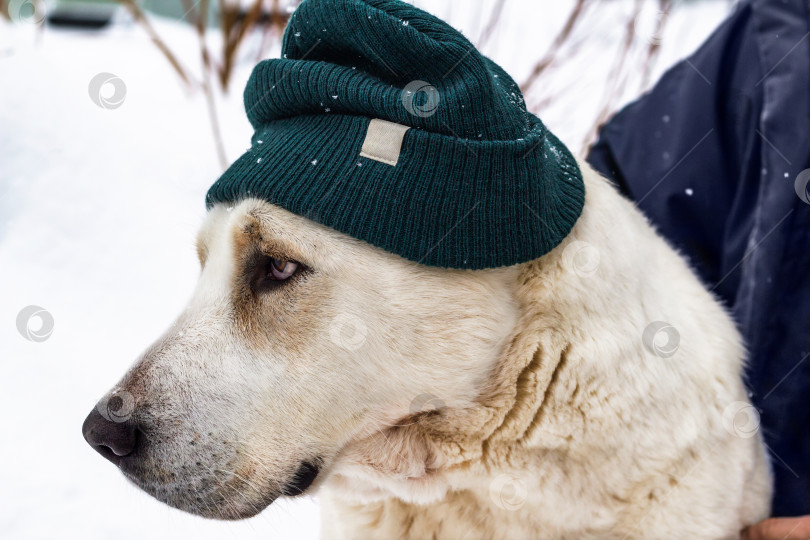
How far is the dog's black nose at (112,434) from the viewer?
1581mm

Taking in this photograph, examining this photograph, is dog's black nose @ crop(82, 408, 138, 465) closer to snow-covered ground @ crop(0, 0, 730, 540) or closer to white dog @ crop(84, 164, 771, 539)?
white dog @ crop(84, 164, 771, 539)

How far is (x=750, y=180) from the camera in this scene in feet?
8.41

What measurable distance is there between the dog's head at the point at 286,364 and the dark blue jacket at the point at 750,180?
Result: 3.82ft

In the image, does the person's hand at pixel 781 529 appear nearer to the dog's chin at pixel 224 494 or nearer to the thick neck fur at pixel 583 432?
the thick neck fur at pixel 583 432

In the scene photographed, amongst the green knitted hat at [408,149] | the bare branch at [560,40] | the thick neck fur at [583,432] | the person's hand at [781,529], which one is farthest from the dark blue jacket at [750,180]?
the bare branch at [560,40]

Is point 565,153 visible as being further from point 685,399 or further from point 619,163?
point 619,163

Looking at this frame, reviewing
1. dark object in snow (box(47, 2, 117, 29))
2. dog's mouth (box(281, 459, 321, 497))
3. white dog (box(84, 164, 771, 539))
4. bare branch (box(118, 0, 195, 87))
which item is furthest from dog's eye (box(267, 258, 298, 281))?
dark object in snow (box(47, 2, 117, 29))

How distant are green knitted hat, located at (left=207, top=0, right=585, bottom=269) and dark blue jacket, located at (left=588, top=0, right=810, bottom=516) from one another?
1131mm

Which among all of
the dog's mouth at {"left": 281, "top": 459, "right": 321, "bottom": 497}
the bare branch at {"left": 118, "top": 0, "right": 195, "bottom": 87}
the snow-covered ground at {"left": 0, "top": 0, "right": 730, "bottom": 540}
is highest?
the dog's mouth at {"left": 281, "top": 459, "right": 321, "bottom": 497}

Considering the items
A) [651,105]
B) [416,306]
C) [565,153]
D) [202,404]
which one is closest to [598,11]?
[651,105]

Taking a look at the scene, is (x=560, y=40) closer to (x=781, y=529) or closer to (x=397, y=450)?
(x=781, y=529)

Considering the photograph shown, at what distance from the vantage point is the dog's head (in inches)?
63.7

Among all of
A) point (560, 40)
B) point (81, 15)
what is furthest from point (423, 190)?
point (81, 15)

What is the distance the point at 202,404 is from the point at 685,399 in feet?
4.05
